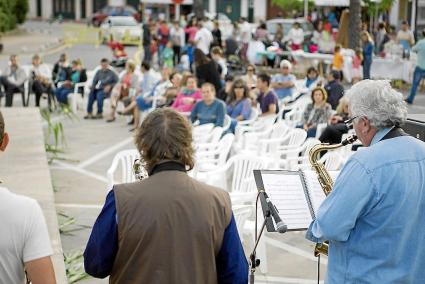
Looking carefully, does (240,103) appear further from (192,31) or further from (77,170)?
(192,31)

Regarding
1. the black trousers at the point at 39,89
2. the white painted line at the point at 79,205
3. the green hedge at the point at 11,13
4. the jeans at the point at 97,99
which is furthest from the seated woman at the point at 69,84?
the green hedge at the point at 11,13

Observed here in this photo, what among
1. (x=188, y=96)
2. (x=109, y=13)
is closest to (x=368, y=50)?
(x=188, y=96)

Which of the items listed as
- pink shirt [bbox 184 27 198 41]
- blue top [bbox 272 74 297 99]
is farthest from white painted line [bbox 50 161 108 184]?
pink shirt [bbox 184 27 198 41]

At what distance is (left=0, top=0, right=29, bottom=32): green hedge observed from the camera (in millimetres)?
38588

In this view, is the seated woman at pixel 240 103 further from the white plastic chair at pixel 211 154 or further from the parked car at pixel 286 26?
the parked car at pixel 286 26

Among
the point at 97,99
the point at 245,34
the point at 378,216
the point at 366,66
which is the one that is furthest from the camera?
the point at 245,34

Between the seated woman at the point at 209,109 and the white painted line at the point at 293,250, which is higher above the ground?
the seated woman at the point at 209,109

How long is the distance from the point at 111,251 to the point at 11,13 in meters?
40.5

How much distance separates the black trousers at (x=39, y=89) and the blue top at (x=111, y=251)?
1446 centimetres

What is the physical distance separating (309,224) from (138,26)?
3702cm

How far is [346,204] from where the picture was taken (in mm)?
3523

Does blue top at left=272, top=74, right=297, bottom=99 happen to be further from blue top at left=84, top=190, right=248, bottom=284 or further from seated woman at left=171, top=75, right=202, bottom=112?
blue top at left=84, top=190, right=248, bottom=284

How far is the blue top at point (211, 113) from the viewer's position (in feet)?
37.2

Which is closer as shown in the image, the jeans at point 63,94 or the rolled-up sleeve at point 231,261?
the rolled-up sleeve at point 231,261
